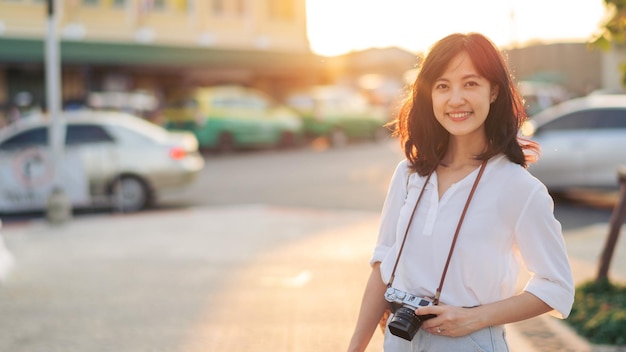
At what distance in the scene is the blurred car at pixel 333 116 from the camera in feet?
84.3

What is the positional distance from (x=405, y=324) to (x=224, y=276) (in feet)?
17.5

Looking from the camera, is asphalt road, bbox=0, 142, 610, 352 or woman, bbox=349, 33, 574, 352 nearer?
woman, bbox=349, 33, 574, 352

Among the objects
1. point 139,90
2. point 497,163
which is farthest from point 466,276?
point 139,90

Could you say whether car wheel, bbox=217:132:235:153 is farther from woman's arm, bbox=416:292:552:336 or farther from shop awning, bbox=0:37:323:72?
woman's arm, bbox=416:292:552:336

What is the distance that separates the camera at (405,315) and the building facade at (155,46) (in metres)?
23.7

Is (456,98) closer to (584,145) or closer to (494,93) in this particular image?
(494,93)

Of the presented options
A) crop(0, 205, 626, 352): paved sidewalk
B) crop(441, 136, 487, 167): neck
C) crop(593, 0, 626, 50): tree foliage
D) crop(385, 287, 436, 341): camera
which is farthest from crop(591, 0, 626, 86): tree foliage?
crop(385, 287, 436, 341): camera

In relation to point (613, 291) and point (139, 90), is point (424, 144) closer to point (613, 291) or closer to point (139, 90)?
point (613, 291)

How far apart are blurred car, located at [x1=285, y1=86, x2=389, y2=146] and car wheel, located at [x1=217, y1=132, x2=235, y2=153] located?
354cm

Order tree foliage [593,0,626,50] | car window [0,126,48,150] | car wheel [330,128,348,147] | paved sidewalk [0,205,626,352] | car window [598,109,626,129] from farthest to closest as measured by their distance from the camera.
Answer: car wheel [330,128,348,147] < car window [0,126,48,150] < car window [598,109,626,129] < tree foliage [593,0,626,50] < paved sidewalk [0,205,626,352]

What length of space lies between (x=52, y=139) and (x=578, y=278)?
7332 millimetres

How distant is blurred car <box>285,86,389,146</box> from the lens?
2570cm

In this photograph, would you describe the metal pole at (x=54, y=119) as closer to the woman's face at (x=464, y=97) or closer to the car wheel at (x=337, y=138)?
the woman's face at (x=464, y=97)

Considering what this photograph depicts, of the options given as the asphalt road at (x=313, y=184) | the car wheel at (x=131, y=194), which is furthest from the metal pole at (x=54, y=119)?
the asphalt road at (x=313, y=184)
